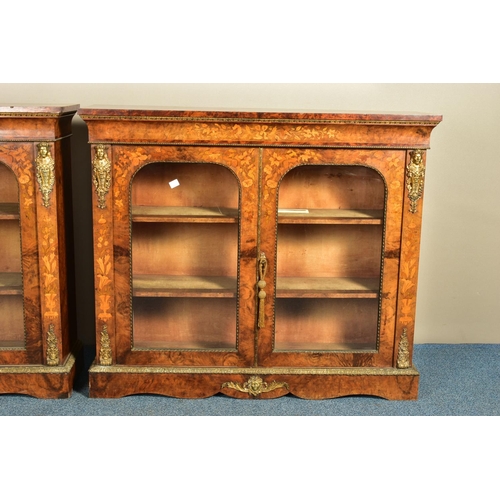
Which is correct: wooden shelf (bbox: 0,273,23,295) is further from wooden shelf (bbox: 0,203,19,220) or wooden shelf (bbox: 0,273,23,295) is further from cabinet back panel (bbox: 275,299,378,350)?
cabinet back panel (bbox: 275,299,378,350)

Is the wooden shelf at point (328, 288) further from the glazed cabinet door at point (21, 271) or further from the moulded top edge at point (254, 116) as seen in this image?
the glazed cabinet door at point (21, 271)

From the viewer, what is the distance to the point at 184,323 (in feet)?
12.5

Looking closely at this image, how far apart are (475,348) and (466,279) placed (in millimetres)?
402

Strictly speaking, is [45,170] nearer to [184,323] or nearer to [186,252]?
[186,252]

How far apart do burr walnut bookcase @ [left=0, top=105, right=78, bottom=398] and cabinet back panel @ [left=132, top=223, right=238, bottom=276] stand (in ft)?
1.28

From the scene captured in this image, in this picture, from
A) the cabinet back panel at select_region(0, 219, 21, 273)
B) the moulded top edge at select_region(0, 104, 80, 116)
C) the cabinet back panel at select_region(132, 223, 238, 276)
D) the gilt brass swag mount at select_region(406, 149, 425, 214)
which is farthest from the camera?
the cabinet back panel at select_region(0, 219, 21, 273)

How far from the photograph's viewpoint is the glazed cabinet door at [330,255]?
11.6 ft

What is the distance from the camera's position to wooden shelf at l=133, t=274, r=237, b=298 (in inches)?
146

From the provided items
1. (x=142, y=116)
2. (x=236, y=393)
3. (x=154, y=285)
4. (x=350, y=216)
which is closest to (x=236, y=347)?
(x=236, y=393)

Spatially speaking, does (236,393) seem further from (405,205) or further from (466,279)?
(466,279)

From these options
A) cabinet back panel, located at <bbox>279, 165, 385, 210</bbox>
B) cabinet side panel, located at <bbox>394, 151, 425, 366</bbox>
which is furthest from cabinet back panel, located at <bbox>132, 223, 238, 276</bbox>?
cabinet side panel, located at <bbox>394, 151, 425, 366</bbox>

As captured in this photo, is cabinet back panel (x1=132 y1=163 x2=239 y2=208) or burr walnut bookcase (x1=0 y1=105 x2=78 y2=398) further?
cabinet back panel (x1=132 y1=163 x2=239 y2=208)

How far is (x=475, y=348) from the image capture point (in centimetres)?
440

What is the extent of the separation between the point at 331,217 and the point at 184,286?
0.80 m
